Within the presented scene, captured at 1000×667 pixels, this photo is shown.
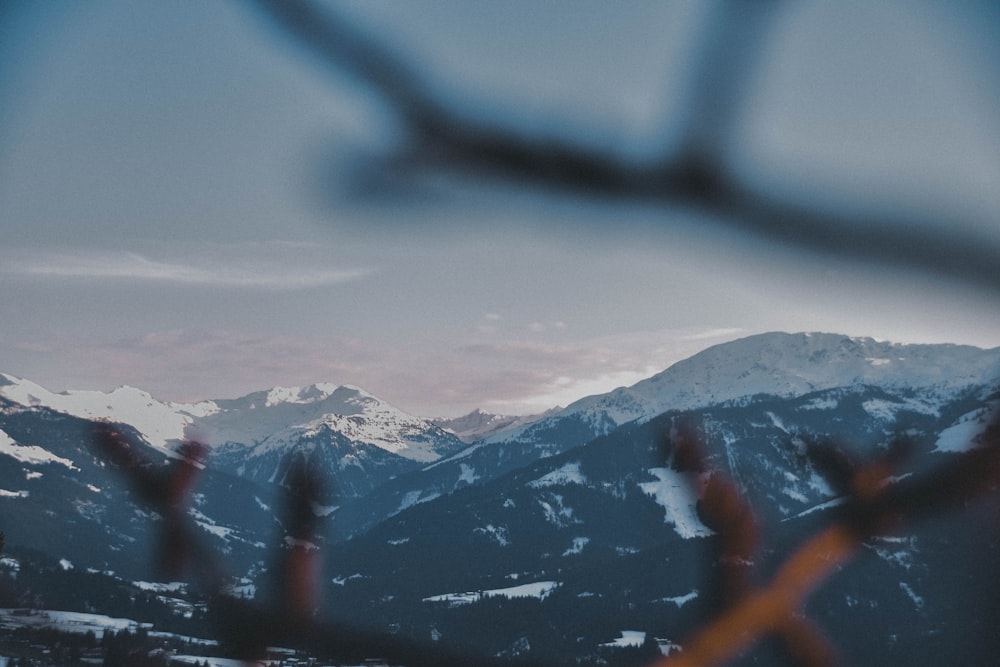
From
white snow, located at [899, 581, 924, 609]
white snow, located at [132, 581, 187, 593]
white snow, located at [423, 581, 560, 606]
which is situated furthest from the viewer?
white snow, located at [423, 581, 560, 606]

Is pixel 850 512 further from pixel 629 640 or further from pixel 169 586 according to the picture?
pixel 629 640

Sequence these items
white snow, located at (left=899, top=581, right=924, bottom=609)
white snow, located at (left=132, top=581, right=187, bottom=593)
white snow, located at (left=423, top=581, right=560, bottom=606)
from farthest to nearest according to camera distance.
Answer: white snow, located at (left=423, top=581, right=560, bottom=606)
white snow, located at (left=899, top=581, right=924, bottom=609)
white snow, located at (left=132, top=581, right=187, bottom=593)

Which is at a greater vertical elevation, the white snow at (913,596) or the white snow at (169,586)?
the white snow at (913,596)

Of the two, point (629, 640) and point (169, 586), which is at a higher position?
point (169, 586)

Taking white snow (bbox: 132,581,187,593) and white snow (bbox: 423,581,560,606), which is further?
white snow (bbox: 423,581,560,606)

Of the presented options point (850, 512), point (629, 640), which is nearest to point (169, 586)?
point (850, 512)

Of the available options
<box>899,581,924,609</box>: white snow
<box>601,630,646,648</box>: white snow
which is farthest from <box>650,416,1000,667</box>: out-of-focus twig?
<box>899,581,924,609</box>: white snow

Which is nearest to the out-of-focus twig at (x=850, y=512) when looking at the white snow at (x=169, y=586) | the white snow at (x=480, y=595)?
the white snow at (x=169, y=586)

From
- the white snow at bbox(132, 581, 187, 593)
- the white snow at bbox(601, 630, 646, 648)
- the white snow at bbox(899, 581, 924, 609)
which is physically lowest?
the white snow at bbox(601, 630, 646, 648)

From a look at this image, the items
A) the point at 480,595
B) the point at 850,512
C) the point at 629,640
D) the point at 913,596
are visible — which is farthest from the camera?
the point at 480,595

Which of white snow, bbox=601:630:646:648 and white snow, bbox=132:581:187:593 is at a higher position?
white snow, bbox=132:581:187:593

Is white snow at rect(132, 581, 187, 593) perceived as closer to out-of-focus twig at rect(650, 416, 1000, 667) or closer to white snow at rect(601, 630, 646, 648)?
out-of-focus twig at rect(650, 416, 1000, 667)

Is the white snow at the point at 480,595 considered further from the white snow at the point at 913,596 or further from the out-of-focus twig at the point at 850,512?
the out-of-focus twig at the point at 850,512

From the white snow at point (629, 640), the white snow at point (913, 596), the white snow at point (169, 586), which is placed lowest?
the white snow at point (629, 640)
